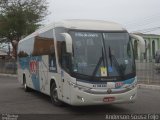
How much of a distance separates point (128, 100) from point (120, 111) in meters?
0.67

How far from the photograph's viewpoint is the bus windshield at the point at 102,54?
40.9 ft

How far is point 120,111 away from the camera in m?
13.1

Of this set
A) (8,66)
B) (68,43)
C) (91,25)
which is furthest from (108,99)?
(8,66)

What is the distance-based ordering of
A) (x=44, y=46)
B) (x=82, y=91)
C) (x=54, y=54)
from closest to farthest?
1. (x=82, y=91)
2. (x=54, y=54)
3. (x=44, y=46)

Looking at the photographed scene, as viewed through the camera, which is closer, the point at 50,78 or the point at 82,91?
the point at 82,91

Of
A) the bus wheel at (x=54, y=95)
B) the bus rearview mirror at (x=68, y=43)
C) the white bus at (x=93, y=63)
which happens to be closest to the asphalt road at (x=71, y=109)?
the bus wheel at (x=54, y=95)

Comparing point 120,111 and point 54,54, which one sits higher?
point 54,54

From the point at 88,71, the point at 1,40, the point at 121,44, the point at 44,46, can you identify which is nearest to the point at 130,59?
the point at 121,44

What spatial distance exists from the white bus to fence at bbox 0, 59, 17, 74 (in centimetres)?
3208

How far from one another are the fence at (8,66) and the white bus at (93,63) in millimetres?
32085

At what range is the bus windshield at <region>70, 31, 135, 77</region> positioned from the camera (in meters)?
12.5

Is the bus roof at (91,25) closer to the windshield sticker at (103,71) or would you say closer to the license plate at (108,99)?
the windshield sticker at (103,71)

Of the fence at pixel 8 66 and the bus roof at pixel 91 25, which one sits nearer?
the bus roof at pixel 91 25

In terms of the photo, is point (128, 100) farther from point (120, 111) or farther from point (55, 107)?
point (55, 107)
